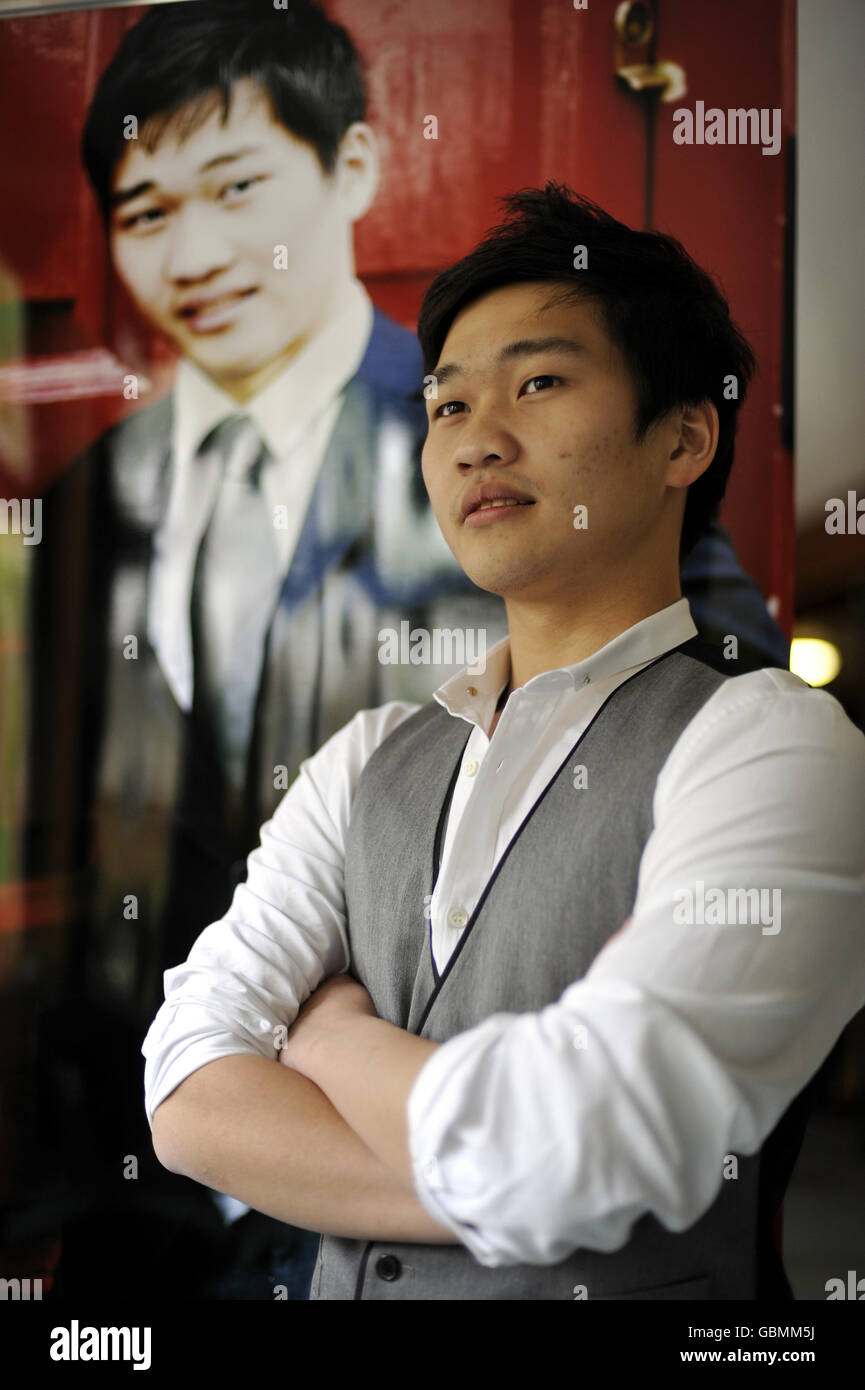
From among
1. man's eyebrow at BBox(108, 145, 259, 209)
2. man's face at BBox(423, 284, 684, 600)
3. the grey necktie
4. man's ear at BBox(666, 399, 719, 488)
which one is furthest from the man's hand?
man's eyebrow at BBox(108, 145, 259, 209)

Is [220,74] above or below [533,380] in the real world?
above

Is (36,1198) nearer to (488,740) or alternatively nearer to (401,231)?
(488,740)

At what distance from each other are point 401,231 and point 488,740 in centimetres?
100

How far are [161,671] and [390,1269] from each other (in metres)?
1.10

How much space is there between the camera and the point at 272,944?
129 cm

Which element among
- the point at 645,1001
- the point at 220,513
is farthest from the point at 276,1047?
the point at 220,513

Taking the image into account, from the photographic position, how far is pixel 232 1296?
1.74 meters

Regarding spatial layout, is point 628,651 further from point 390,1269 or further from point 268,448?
point 268,448

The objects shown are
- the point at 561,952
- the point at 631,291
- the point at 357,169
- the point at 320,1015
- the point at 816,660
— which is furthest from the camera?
the point at 357,169

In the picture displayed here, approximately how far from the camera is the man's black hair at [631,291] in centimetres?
132

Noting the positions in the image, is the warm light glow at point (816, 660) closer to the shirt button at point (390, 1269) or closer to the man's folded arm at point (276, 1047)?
the man's folded arm at point (276, 1047)

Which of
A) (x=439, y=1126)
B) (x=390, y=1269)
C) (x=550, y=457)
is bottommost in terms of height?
(x=390, y=1269)

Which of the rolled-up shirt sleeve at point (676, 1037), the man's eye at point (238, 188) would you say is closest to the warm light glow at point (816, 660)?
the rolled-up shirt sleeve at point (676, 1037)
